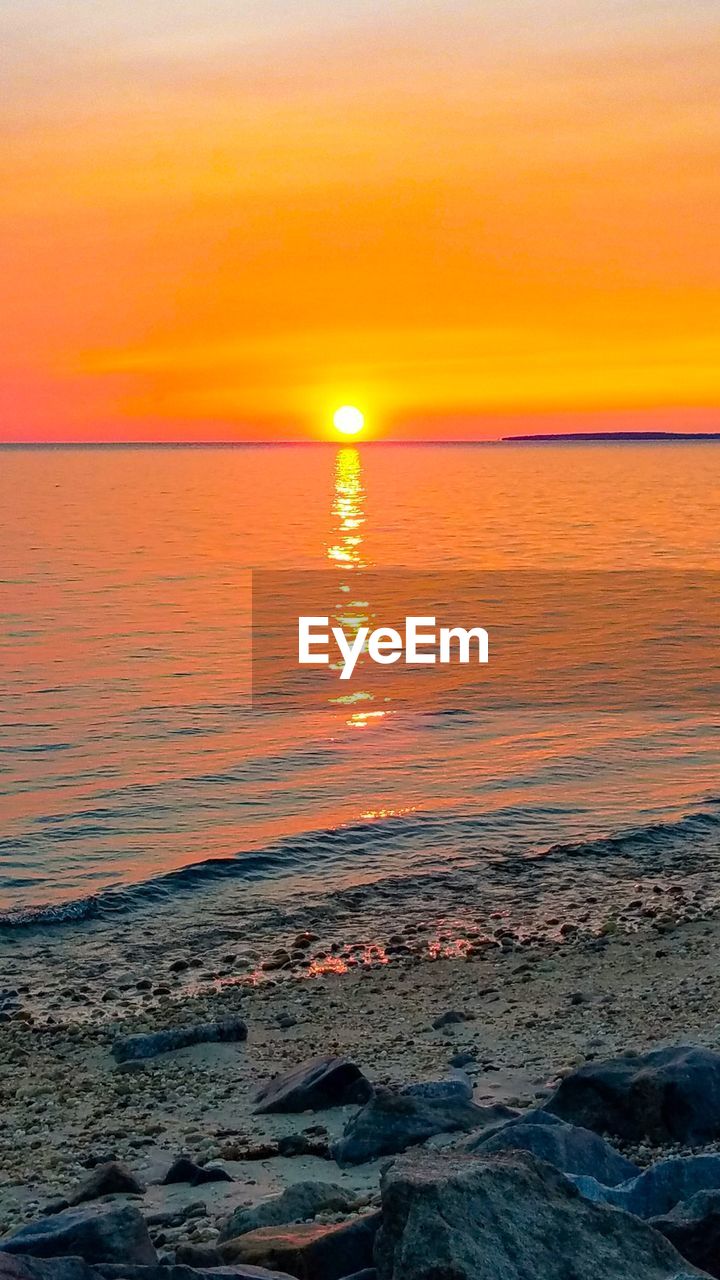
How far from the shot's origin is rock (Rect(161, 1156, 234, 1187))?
33.2 feet

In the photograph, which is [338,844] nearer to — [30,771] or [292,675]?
[30,771]

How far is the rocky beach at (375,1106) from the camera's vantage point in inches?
272

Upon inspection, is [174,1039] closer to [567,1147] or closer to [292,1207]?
[292,1207]

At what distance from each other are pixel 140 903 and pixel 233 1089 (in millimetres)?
7126

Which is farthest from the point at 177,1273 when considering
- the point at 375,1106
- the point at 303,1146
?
the point at 303,1146

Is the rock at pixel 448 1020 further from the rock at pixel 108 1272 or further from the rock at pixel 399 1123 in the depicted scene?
the rock at pixel 108 1272

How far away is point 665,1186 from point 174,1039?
695cm

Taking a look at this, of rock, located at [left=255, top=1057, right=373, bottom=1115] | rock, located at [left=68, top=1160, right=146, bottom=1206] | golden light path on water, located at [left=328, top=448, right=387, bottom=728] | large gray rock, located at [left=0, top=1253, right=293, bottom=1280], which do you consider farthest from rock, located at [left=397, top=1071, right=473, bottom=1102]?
golden light path on water, located at [left=328, top=448, right=387, bottom=728]

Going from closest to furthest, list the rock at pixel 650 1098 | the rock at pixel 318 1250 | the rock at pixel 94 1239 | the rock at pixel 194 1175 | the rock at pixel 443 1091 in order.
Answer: the rock at pixel 318 1250 → the rock at pixel 94 1239 → the rock at pixel 650 1098 → the rock at pixel 194 1175 → the rock at pixel 443 1091

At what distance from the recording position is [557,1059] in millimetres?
12977

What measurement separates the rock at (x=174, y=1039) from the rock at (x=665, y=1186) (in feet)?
21.5

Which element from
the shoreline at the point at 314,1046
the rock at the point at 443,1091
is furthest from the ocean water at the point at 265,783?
the rock at the point at 443,1091

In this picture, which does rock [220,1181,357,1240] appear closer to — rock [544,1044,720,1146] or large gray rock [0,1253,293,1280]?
large gray rock [0,1253,293,1280]

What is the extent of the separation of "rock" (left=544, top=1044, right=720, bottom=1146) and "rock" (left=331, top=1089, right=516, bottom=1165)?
70cm
